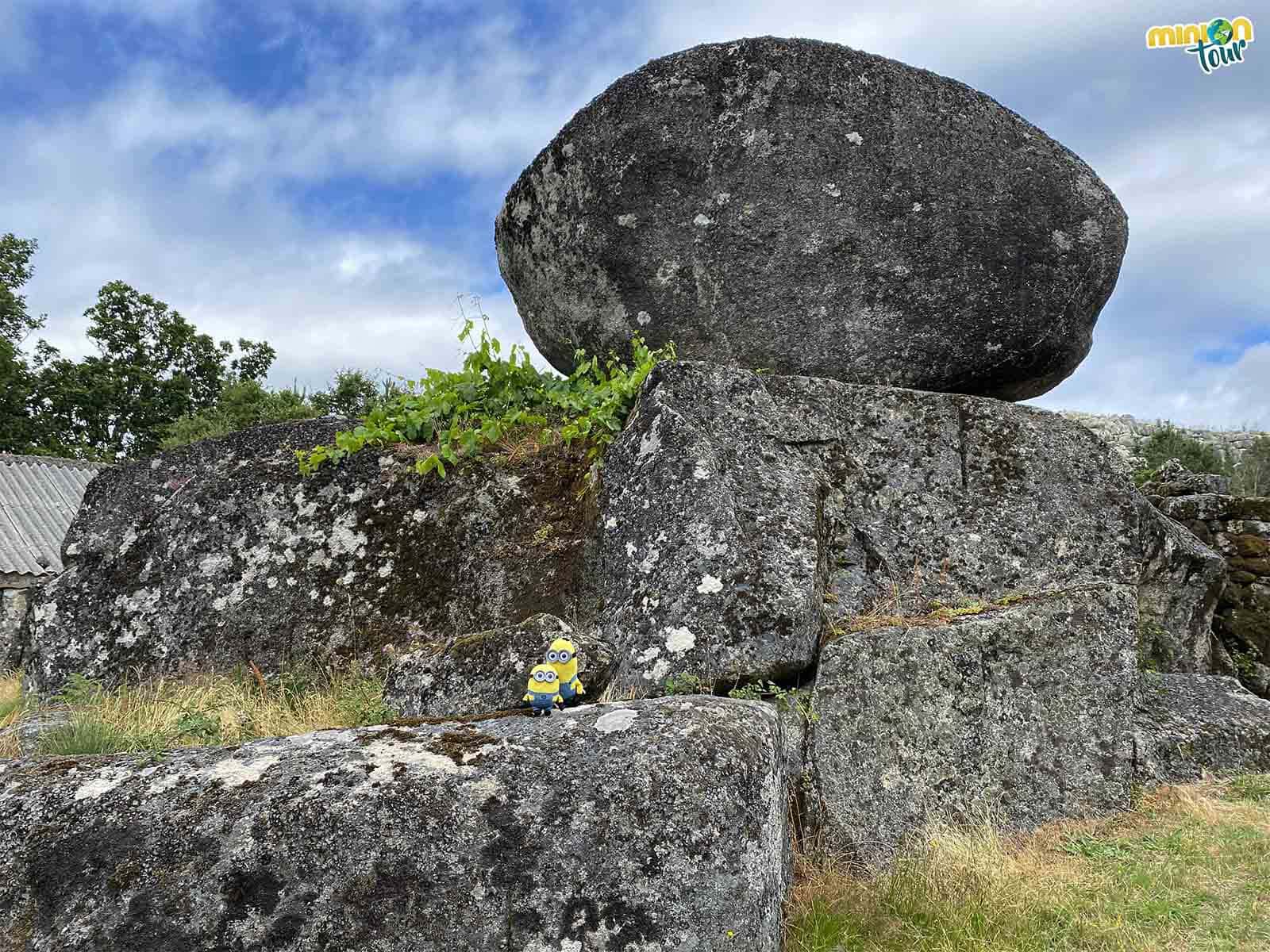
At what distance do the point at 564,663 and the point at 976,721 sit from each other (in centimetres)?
244

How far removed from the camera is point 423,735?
3.51 meters

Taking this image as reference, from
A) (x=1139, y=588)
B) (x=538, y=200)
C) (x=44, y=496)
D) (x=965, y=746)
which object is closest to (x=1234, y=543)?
(x=1139, y=588)

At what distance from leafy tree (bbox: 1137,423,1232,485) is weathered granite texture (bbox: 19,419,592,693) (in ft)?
86.1

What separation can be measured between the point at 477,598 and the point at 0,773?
10.0 feet

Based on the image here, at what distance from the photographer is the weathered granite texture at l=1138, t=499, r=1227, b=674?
287 inches

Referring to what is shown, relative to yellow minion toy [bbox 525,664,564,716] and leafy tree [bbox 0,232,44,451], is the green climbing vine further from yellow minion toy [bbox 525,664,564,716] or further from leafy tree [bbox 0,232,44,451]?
leafy tree [bbox 0,232,44,451]

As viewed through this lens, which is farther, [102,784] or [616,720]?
[616,720]

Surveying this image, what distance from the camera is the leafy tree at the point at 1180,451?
28312 millimetres

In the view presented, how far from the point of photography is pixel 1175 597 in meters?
7.48

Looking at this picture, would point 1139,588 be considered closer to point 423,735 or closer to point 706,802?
point 706,802

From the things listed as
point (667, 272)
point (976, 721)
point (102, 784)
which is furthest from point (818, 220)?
point (102, 784)

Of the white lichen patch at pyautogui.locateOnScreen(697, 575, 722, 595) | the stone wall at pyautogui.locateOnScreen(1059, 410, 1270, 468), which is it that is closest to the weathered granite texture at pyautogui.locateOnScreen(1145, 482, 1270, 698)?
the white lichen patch at pyautogui.locateOnScreen(697, 575, 722, 595)

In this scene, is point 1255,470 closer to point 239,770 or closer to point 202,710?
point 202,710

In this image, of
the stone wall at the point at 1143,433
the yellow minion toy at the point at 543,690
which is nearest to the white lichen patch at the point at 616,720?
the yellow minion toy at the point at 543,690
